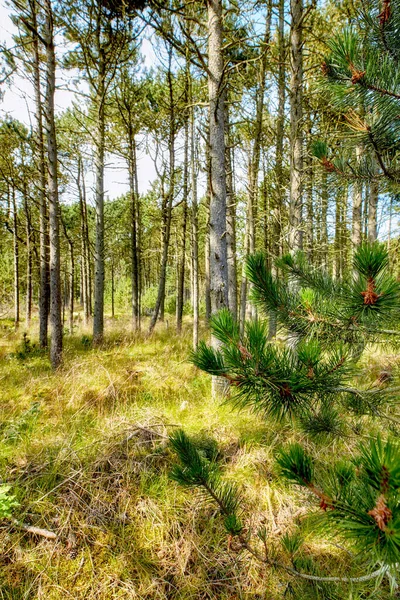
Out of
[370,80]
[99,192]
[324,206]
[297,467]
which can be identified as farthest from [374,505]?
[99,192]

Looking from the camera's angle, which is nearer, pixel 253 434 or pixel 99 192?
pixel 253 434

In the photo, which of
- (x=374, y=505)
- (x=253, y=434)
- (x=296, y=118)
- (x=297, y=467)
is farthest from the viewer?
(x=296, y=118)

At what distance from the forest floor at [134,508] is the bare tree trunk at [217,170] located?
3.93 ft

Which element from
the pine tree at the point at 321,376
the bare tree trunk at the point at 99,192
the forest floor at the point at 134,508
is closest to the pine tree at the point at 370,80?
the pine tree at the point at 321,376

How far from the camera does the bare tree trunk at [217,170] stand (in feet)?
13.0

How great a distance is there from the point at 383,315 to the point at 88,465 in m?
2.76

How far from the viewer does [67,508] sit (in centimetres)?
229

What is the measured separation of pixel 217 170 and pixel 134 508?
4173 millimetres

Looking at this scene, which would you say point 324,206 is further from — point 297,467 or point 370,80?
point 297,467

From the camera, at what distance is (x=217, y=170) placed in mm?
4125

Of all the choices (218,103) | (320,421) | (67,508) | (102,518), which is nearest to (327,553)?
(320,421)

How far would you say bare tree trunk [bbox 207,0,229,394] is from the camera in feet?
13.0

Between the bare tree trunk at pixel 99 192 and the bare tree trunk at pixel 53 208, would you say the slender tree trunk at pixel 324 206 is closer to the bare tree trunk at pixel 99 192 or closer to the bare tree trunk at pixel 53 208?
the bare tree trunk at pixel 53 208

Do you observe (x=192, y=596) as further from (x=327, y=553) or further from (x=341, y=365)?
(x=341, y=365)
